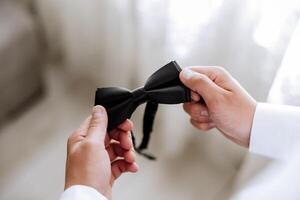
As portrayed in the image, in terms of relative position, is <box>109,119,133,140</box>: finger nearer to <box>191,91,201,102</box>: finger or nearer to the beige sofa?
<box>191,91,201,102</box>: finger

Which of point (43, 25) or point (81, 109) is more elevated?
point (43, 25)

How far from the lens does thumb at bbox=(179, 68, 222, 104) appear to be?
82 centimetres

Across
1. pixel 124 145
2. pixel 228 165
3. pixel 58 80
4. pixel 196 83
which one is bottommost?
pixel 228 165

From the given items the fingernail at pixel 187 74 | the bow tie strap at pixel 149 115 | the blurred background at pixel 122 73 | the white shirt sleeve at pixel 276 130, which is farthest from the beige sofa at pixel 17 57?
the white shirt sleeve at pixel 276 130

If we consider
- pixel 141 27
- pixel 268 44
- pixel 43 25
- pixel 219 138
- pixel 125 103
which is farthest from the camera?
pixel 43 25

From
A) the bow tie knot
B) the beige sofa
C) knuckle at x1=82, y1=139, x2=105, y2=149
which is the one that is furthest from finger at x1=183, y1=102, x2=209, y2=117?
the beige sofa

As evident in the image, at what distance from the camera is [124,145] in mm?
845

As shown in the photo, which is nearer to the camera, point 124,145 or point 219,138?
point 124,145

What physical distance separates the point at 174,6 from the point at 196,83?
0.72 ft

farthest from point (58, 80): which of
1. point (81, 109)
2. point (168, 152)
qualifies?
point (168, 152)

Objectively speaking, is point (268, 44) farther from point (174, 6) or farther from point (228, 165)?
point (228, 165)

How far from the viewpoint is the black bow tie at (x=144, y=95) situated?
800mm

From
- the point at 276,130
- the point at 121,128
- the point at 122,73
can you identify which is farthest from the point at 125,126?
the point at 122,73

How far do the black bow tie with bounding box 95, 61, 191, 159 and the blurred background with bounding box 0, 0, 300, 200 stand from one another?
191mm
